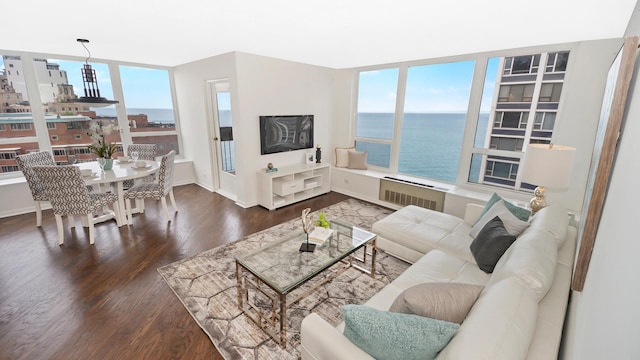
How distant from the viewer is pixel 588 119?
10.0ft

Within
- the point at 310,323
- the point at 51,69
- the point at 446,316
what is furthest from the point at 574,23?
the point at 51,69

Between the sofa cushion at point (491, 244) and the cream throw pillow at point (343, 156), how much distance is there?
3.36 metres

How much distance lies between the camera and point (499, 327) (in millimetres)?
1051

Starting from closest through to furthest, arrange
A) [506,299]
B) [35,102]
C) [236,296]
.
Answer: [506,299], [236,296], [35,102]

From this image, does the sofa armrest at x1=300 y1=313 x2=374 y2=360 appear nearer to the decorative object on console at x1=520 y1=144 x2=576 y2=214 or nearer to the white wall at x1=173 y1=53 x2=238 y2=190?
the decorative object on console at x1=520 y1=144 x2=576 y2=214

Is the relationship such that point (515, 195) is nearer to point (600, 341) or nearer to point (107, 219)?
point (600, 341)

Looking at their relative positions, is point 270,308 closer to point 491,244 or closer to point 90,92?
point 491,244

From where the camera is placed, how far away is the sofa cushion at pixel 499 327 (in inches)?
38.3

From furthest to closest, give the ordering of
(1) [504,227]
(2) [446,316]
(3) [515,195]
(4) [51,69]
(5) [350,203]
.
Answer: (5) [350,203]
(4) [51,69]
(3) [515,195]
(1) [504,227]
(2) [446,316]

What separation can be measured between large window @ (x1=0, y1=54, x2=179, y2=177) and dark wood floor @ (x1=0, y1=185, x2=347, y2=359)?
1.23m

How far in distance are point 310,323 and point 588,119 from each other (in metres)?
3.77

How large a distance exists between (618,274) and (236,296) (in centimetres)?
244

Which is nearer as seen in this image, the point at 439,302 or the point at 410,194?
the point at 439,302

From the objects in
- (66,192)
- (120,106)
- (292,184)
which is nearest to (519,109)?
(292,184)
